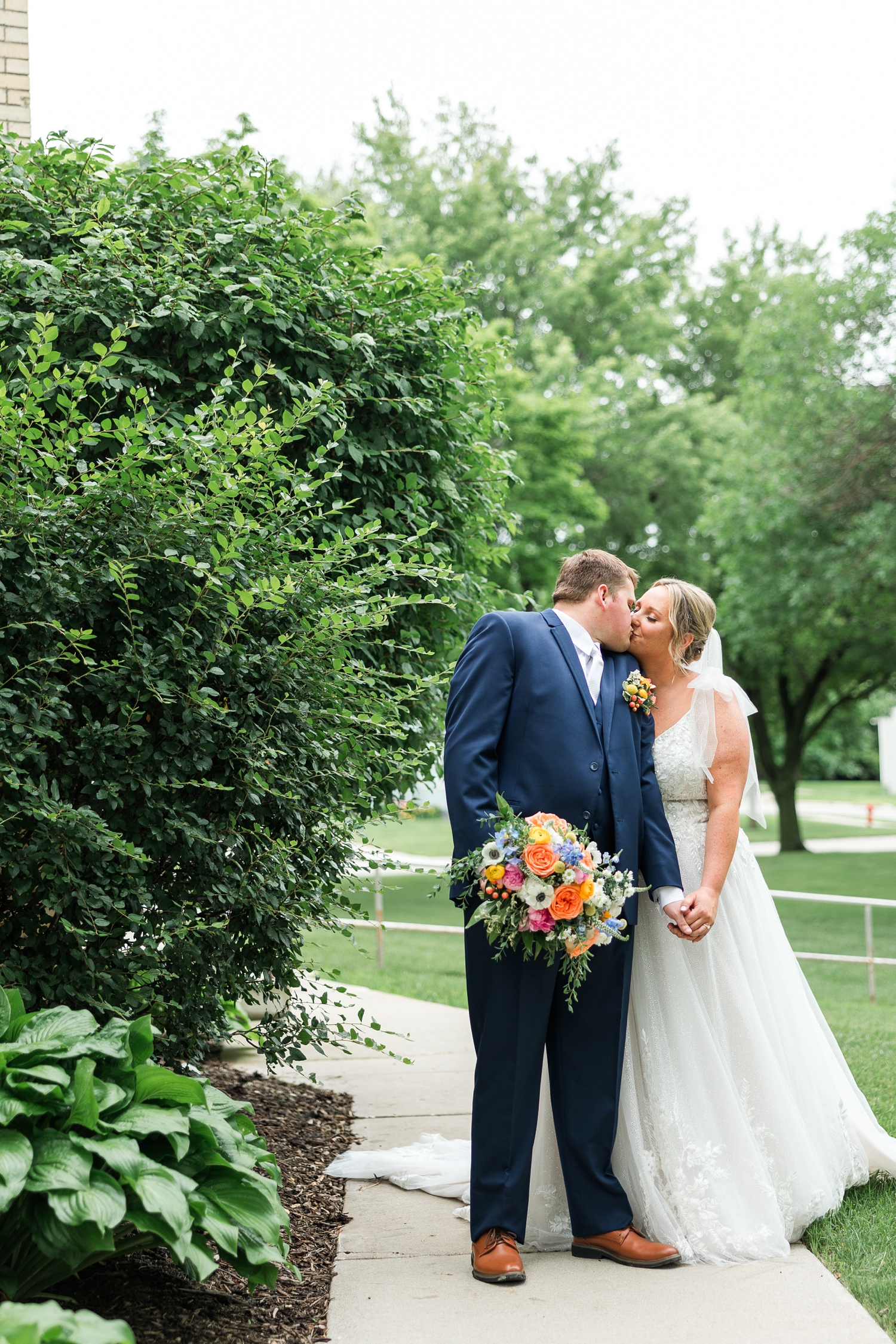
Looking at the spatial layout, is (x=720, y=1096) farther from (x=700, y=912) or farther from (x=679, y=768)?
(x=679, y=768)

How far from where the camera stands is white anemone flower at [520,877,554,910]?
3535 mm

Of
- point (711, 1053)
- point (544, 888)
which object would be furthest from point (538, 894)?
point (711, 1053)

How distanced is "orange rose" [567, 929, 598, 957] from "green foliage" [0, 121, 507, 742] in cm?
144

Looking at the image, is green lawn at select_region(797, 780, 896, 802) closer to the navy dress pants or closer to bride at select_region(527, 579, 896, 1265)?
bride at select_region(527, 579, 896, 1265)

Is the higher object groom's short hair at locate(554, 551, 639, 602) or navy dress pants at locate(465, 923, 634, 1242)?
groom's short hair at locate(554, 551, 639, 602)

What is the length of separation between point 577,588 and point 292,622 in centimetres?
104

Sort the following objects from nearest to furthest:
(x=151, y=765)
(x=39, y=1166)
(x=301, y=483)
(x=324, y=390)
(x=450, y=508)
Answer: (x=39, y=1166) < (x=151, y=765) < (x=301, y=483) < (x=324, y=390) < (x=450, y=508)

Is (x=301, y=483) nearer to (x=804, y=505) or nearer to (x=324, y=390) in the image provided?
(x=324, y=390)

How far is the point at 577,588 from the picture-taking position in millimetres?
4211

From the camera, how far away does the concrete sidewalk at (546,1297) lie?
10.8ft

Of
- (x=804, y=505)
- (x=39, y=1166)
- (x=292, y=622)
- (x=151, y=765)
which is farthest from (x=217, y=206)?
(x=804, y=505)

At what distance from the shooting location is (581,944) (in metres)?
3.61

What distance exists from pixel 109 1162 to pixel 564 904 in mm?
1489

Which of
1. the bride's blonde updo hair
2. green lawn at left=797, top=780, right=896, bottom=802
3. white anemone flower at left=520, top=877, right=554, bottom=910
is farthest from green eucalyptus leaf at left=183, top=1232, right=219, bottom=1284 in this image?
green lawn at left=797, top=780, right=896, bottom=802
